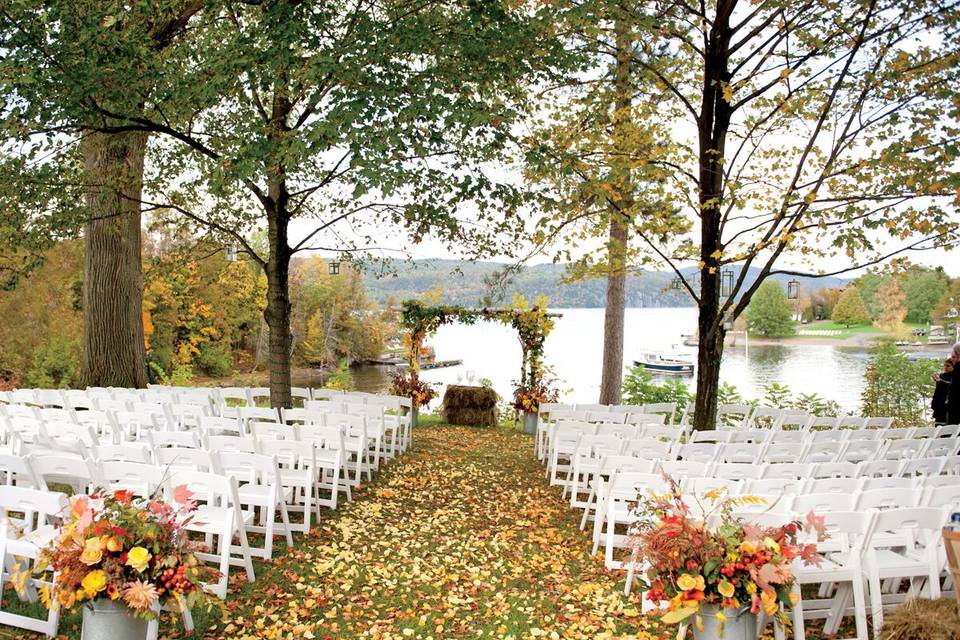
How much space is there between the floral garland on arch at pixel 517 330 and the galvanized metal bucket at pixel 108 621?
9496 millimetres

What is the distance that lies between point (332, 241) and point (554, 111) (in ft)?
13.4

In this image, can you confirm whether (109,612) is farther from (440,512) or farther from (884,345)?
(884,345)

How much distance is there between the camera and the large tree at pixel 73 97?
689 cm

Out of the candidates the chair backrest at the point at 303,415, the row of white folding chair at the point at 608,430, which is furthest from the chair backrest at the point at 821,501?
the chair backrest at the point at 303,415

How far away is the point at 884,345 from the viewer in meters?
14.4

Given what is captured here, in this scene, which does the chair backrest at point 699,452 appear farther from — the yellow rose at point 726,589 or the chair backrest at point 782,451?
the yellow rose at point 726,589

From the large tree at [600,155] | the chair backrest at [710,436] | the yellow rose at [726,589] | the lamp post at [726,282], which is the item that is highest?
the large tree at [600,155]

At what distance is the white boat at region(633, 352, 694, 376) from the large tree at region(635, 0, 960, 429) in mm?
16026

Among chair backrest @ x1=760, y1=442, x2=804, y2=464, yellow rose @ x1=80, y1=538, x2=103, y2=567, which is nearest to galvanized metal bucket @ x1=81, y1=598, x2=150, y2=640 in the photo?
yellow rose @ x1=80, y1=538, x2=103, y2=567

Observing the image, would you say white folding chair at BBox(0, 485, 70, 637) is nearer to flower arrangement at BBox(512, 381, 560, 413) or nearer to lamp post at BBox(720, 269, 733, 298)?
lamp post at BBox(720, 269, 733, 298)

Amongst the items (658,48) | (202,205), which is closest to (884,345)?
(658,48)

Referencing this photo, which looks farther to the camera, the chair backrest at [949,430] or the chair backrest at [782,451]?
the chair backrest at [949,430]

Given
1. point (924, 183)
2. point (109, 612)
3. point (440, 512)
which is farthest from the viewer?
point (924, 183)

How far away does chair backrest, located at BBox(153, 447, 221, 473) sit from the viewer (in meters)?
5.05
